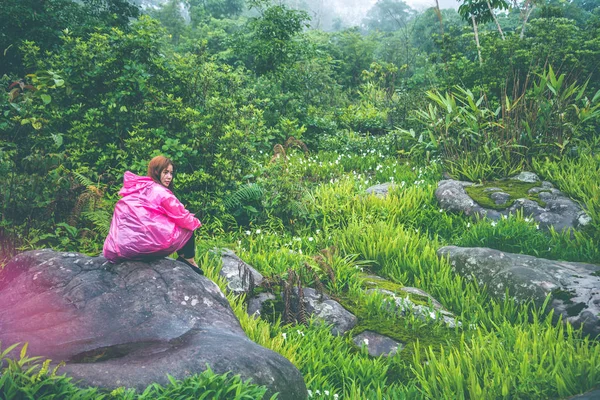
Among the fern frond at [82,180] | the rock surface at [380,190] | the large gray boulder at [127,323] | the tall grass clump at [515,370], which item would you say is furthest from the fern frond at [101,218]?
the rock surface at [380,190]

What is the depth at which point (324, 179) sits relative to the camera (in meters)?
8.39

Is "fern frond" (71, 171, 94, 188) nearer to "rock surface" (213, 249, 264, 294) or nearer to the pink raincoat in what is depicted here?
the pink raincoat

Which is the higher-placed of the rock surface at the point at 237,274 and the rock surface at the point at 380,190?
the rock surface at the point at 380,190

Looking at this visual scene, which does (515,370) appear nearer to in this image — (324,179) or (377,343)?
(377,343)

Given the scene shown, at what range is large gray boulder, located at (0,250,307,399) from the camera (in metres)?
2.69

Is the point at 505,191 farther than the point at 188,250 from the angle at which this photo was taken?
Yes

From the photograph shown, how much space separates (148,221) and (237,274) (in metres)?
1.25

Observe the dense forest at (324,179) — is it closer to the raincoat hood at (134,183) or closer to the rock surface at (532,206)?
the rock surface at (532,206)

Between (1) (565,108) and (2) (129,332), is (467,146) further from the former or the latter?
(2) (129,332)

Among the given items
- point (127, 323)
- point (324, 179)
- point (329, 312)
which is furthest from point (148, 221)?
point (324, 179)

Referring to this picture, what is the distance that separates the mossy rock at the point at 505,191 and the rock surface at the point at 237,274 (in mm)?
3638

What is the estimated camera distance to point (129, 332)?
314 cm

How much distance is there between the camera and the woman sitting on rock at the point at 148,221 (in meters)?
3.79

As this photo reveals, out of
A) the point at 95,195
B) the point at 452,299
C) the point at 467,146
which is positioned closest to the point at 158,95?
the point at 95,195
